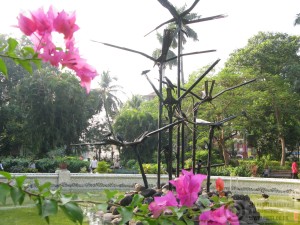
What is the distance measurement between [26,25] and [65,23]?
11 cm

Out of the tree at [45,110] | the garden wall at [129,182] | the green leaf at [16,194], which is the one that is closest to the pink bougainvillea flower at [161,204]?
the green leaf at [16,194]

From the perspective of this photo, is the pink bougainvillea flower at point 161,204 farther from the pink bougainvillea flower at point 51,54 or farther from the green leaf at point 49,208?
the pink bougainvillea flower at point 51,54

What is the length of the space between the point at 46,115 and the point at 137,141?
21832 mm

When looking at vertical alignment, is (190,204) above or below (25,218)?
above

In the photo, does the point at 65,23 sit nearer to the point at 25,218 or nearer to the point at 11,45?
the point at 11,45

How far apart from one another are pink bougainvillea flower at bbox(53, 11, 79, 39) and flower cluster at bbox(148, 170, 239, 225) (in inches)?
20.4

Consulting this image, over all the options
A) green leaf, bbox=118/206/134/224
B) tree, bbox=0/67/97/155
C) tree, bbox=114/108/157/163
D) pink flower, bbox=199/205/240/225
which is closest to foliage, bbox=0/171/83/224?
green leaf, bbox=118/206/134/224

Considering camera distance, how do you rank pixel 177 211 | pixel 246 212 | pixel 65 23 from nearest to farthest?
pixel 65 23
pixel 177 211
pixel 246 212

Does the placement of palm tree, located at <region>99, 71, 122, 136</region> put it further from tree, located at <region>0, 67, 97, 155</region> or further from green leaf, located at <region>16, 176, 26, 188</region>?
green leaf, located at <region>16, 176, 26, 188</region>

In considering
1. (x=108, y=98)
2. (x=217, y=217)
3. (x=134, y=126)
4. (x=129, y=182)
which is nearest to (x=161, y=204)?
(x=217, y=217)

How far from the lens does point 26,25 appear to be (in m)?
1.17

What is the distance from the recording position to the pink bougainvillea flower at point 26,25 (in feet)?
3.81

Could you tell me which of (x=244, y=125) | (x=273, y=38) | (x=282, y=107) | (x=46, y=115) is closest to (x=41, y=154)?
(x=46, y=115)

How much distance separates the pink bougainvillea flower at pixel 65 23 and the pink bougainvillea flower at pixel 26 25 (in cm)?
6
